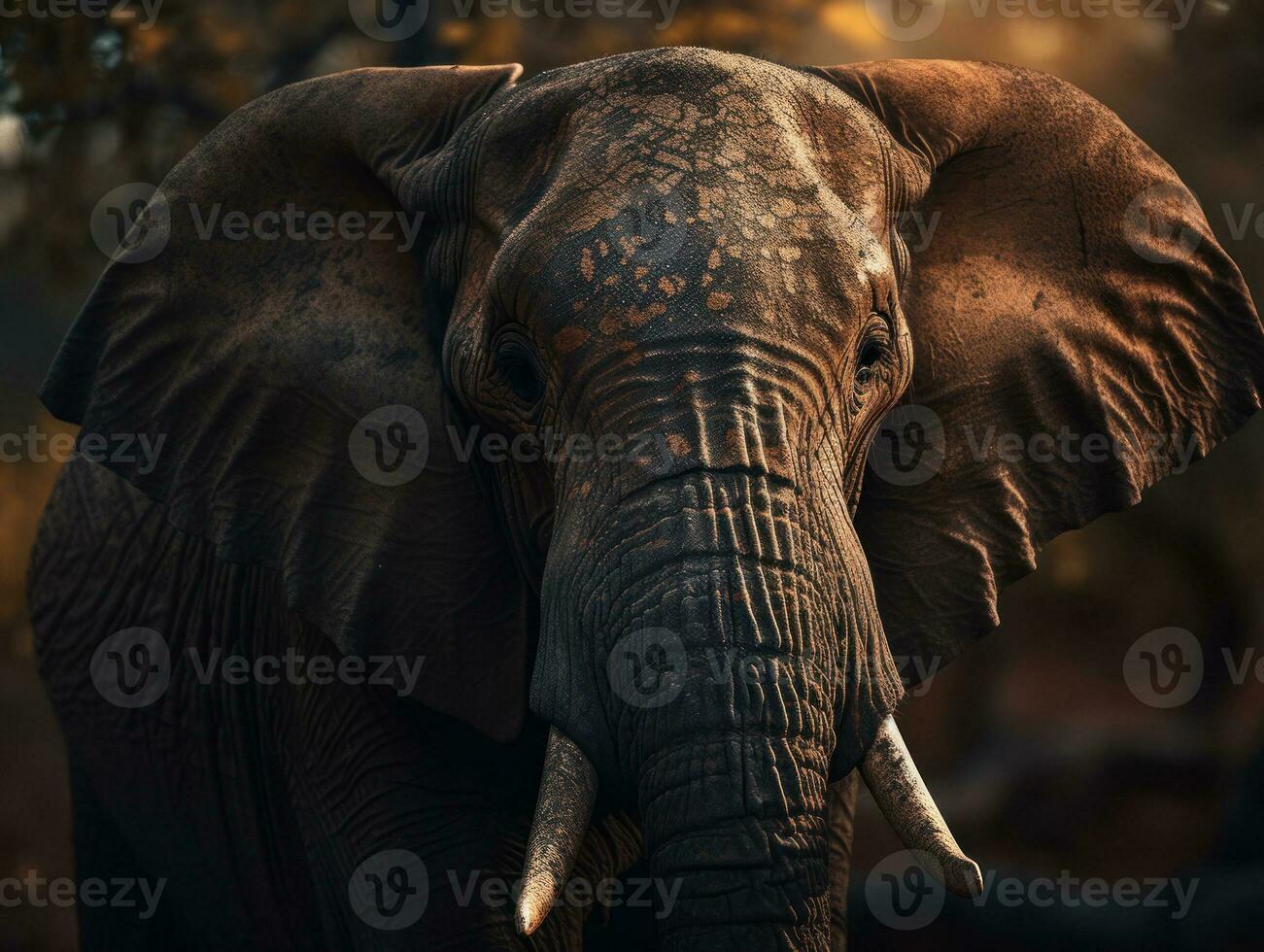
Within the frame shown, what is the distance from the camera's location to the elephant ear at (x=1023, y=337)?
3225 mm

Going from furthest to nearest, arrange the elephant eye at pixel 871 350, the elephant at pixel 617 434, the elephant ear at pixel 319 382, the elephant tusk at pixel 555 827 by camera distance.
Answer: the elephant ear at pixel 319 382
the elephant eye at pixel 871 350
the elephant at pixel 617 434
the elephant tusk at pixel 555 827

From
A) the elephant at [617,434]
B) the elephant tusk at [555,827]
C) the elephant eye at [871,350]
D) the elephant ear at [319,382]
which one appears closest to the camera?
the elephant tusk at [555,827]

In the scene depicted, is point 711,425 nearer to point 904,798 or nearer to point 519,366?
point 519,366

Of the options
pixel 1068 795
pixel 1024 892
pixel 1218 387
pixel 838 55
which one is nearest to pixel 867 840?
pixel 1068 795

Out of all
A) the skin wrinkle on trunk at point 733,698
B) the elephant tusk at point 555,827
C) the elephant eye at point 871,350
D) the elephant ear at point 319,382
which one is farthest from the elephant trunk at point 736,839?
the elephant ear at point 319,382

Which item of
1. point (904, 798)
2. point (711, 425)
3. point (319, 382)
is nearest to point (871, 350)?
point (711, 425)

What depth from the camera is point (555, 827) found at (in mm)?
2439

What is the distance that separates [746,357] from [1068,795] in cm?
694

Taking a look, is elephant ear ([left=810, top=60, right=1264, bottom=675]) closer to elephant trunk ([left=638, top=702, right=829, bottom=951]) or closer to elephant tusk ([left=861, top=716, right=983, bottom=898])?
elephant tusk ([left=861, top=716, right=983, bottom=898])

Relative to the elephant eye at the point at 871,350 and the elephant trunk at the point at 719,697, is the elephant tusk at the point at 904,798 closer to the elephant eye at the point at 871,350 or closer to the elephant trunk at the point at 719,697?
the elephant trunk at the point at 719,697

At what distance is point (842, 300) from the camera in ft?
8.75

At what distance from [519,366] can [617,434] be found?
0.32 metres

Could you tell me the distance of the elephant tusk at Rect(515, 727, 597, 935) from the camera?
2312 millimetres

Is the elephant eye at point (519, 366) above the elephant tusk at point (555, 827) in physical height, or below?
above
